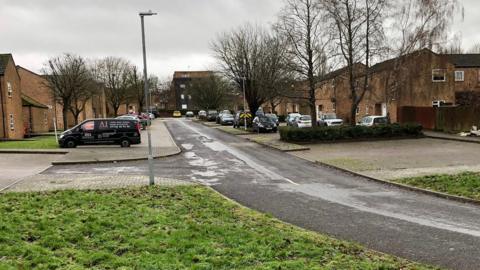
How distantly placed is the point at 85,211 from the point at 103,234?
218 centimetres

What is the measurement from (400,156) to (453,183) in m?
8.80

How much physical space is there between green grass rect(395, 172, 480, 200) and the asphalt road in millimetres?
675

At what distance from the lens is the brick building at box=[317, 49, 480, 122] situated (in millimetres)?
36188

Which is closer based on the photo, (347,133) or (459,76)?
(347,133)

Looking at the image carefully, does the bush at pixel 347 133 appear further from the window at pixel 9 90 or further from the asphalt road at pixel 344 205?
the window at pixel 9 90

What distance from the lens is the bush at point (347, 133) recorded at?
1226 inches

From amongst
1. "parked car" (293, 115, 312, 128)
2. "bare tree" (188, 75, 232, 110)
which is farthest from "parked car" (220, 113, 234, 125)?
"bare tree" (188, 75, 232, 110)

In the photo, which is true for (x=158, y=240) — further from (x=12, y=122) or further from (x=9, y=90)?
(x=9, y=90)

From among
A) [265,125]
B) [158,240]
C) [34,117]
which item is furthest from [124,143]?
[34,117]

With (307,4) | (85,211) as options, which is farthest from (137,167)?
(307,4)

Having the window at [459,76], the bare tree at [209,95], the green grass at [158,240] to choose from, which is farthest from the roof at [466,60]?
the green grass at [158,240]

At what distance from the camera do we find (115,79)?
8625cm

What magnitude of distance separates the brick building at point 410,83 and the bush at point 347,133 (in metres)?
4.62

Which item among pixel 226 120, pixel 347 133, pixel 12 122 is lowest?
pixel 347 133
